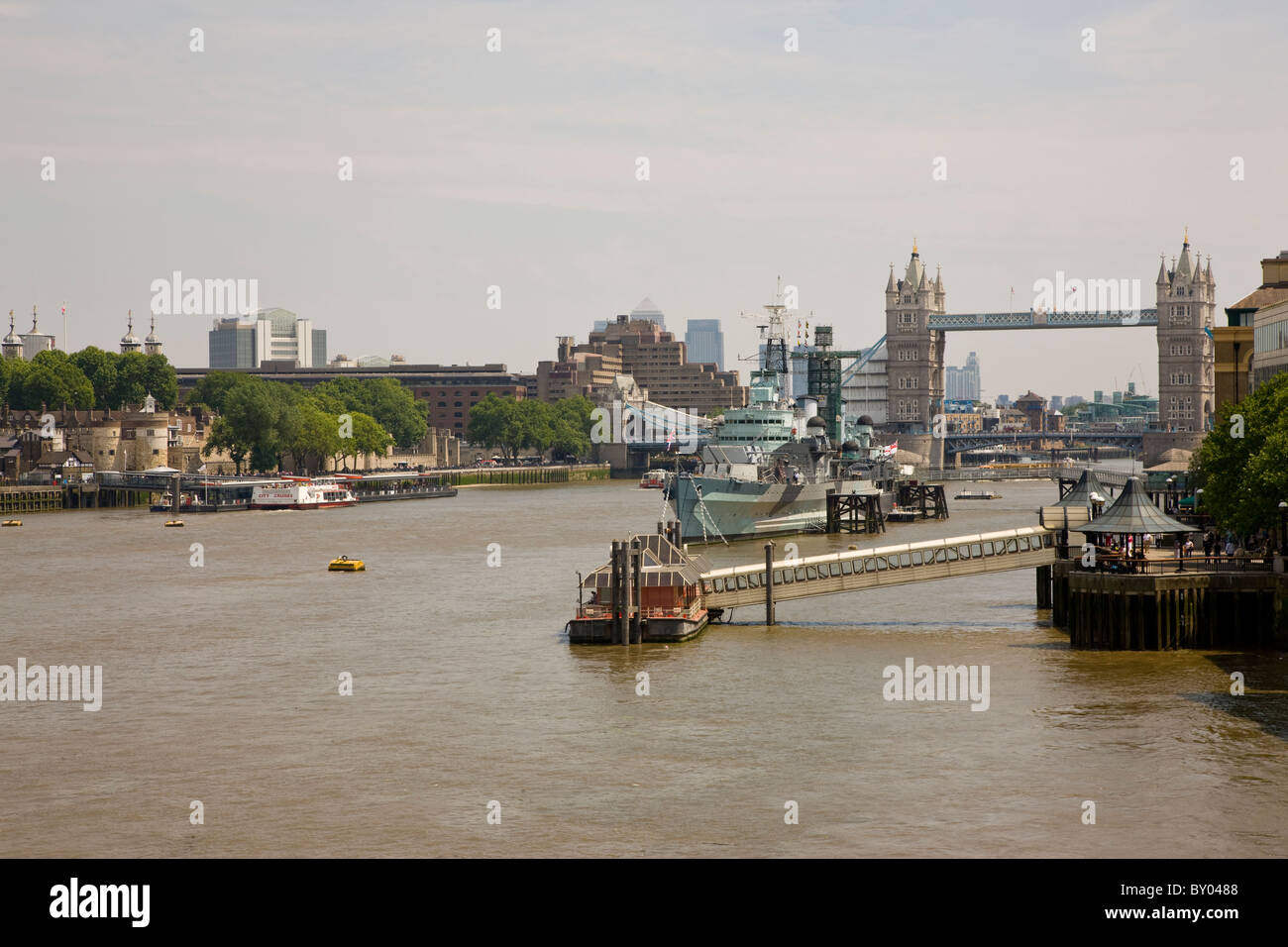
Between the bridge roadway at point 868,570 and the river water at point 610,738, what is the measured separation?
43.8 inches

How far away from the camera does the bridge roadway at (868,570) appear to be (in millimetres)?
40969

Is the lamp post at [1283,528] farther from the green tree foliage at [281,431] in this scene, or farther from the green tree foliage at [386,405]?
the green tree foliage at [386,405]

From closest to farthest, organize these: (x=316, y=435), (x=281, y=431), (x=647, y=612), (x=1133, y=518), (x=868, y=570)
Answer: (x=1133, y=518) → (x=647, y=612) → (x=868, y=570) → (x=281, y=431) → (x=316, y=435)

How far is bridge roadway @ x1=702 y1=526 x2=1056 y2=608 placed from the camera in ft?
134

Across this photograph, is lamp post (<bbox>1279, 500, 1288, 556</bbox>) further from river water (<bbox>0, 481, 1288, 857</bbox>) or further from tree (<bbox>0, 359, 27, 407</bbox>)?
tree (<bbox>0, 359, 27, 407</bbox>)

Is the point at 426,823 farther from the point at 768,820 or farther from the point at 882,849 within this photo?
the point at 882,849

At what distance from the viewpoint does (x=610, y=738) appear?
2669 centimetres

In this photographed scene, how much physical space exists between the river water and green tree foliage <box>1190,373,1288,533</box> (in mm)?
5284

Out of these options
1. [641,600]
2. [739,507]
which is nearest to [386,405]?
[739,507]

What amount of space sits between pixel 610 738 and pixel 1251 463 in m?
19.6

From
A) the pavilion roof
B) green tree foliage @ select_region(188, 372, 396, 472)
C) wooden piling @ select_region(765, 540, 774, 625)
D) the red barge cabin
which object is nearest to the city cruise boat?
green tree foliage @ select_region(188, 372, 396, 472)

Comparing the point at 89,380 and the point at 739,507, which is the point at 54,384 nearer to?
the point at 89,380

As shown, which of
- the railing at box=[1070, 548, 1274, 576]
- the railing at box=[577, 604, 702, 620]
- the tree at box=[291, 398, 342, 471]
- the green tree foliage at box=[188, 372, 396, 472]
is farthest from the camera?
the tree at box=[291, 398, 342, 471]

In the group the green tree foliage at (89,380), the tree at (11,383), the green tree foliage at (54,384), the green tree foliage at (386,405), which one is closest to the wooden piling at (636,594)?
the green tree foliage at (54,384)
